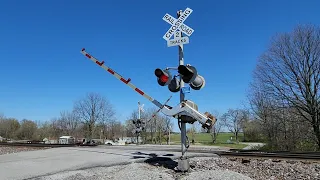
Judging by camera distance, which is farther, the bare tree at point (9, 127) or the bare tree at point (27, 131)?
the bare tree at point (9, 127)

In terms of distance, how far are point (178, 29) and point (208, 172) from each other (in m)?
5.51

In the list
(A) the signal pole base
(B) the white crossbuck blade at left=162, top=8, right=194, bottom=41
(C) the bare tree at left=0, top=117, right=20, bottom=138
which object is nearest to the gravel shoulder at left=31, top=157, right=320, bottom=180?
(A) the signal pole base

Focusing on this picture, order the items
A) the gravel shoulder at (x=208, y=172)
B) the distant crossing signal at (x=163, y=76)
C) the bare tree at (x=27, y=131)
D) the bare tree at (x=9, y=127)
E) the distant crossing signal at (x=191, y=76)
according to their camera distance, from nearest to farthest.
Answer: the gravel shoulder at (x=208, y=172) → the distant crossing signal at (x=191, y=76) → the distant crossing signal at (x=163, y=76) → the bare tree at (x=27, y=131) → the bare tree at (x=9, y=127)

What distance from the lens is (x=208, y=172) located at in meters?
9.12

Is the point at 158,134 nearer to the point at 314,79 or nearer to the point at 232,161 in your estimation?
the point at 314,79

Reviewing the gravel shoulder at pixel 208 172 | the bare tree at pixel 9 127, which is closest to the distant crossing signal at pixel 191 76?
the gravel shoulder at pixel 208 172

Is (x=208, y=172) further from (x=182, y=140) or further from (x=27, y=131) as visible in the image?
(x=27, y=131)

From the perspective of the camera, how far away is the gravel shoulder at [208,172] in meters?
8.71

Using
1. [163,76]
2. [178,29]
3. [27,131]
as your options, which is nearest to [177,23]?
[178,29]

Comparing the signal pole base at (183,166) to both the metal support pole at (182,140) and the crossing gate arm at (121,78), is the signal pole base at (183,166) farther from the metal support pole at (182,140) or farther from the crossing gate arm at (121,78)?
the crossing gate arm at (121,78)

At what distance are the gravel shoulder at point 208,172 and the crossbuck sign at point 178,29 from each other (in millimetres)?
4835

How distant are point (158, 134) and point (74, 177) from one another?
6512 cm

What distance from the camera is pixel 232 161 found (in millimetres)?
11750

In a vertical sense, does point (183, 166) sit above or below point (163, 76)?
below
